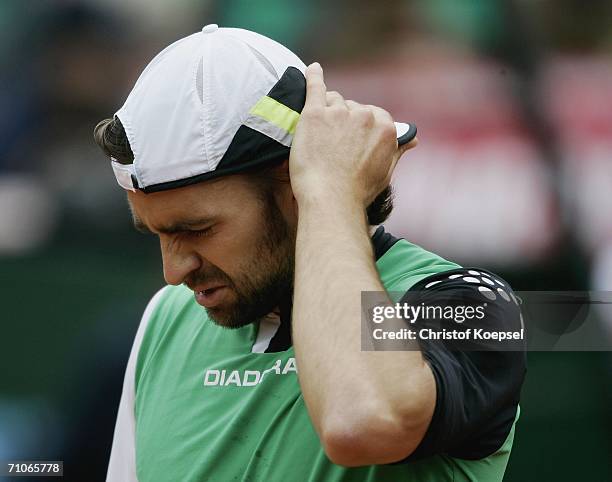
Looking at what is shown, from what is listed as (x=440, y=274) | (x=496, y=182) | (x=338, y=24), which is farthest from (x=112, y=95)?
(x=440, y=274)

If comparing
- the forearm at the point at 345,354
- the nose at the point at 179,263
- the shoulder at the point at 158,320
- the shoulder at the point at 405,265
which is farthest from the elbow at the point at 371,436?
the shoulder at the point at 158,320

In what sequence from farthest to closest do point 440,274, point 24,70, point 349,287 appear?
1. point 24,70
2. point 440,274
3. point 349,287

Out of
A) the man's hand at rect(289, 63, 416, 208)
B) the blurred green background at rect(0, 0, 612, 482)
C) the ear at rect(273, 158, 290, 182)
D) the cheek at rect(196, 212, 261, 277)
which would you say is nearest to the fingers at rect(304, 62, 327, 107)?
the man's hand at rect(289, 63, 416, 208)

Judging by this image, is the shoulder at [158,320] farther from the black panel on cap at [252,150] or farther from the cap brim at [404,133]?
the cap brim at [404,133]

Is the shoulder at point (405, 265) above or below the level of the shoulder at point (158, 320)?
above

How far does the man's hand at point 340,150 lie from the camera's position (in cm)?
154

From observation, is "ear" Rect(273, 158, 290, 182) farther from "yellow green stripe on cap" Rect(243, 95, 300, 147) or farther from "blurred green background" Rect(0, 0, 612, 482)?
"blurred green background" Rect(0, 0, 612, 482)

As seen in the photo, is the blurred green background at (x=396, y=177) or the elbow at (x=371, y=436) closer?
the elbow at (x=371, y=436)

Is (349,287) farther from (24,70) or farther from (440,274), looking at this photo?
(24,70)

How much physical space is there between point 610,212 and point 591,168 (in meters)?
0.16

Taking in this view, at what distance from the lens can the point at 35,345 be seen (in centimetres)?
324

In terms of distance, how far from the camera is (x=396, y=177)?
3.12m

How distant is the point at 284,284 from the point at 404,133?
36cm

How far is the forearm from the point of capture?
1.30m
